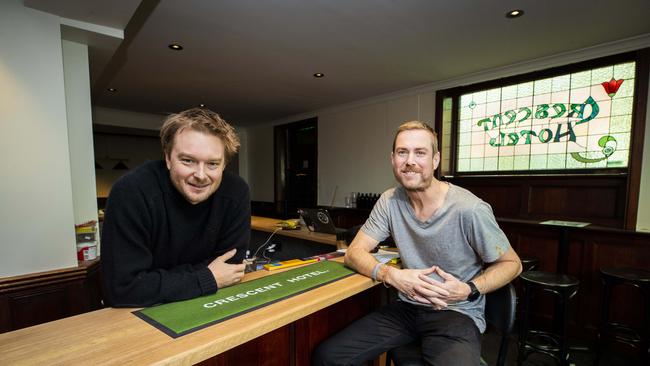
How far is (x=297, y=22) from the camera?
2.23 meters

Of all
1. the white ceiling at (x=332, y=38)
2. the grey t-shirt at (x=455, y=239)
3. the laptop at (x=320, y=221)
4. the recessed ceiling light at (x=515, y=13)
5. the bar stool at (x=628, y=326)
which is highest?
the recessed ceiling light at (x=515, y=13)

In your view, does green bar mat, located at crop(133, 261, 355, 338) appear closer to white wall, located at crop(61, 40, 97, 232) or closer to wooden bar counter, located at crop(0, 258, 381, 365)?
wooden bar counter, located at crop(0, 258, 381, 365)

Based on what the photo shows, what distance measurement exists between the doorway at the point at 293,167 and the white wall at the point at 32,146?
408 cm

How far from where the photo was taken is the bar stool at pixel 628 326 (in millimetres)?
2023

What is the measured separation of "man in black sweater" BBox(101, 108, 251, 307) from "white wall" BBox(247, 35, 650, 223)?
Result: 10.8ft

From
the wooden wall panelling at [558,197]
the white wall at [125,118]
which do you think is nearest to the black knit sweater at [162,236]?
the wooden wall panelling at [558,197]

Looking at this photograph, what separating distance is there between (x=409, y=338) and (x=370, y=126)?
3.61 meters

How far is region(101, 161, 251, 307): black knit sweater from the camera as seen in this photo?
929 millimetres

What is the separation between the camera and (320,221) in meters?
2.64

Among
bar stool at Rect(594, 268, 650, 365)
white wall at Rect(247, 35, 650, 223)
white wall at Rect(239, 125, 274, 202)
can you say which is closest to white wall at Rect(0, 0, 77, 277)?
white wall at Rect(247, 35, 650, 223)

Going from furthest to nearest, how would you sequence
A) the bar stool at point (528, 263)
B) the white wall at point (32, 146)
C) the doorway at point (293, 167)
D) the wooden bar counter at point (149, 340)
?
the doorway at point (293, 167) → the bar stool at point (528, 263) → the white wall at point (32, 146) → the wooden bar counter at point (149, 340)

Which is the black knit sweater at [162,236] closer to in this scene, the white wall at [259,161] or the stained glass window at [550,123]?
the stained glass window at [550,123]

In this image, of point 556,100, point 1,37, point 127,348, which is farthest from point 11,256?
point 556,100

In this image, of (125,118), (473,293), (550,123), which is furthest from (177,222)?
(125,118)
